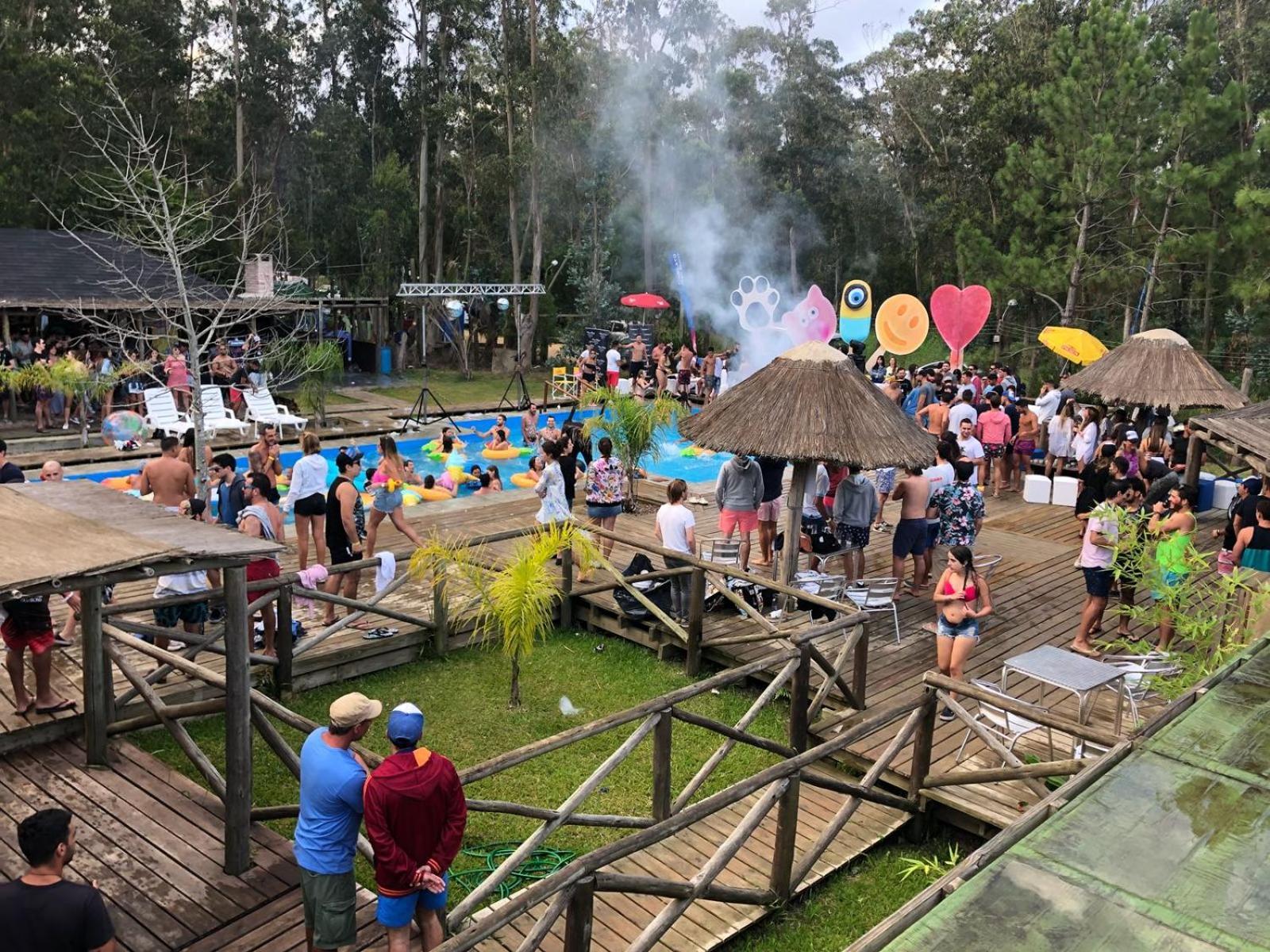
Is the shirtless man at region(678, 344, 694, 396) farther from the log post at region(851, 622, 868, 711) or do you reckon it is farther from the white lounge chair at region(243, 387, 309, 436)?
the log post at region(851, 622, 868, 711)

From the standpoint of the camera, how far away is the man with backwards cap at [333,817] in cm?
399

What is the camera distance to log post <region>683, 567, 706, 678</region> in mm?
8164

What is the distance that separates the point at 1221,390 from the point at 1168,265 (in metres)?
11.4

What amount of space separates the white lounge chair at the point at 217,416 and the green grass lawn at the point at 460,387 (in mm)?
5673

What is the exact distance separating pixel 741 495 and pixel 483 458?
972 cm

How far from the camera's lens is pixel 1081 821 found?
357 cm

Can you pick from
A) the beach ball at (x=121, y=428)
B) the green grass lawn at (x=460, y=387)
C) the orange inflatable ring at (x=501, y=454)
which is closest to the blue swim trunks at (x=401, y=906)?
the orange inflatable ring at (x=501, y=454)

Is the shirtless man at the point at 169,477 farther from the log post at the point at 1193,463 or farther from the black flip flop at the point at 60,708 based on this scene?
the log post at the point at 1193,463

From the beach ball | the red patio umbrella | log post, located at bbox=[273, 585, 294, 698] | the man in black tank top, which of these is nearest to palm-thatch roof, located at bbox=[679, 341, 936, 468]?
the man in black tank top

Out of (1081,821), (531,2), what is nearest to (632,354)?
(531,2)

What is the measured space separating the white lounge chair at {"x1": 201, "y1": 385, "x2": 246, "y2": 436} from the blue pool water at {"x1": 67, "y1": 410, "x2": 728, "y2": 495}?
0.64 m

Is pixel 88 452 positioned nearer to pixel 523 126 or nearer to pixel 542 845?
pixel 542 845

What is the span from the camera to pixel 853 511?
9.30 m

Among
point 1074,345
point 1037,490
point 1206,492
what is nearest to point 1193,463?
point 1206,492
